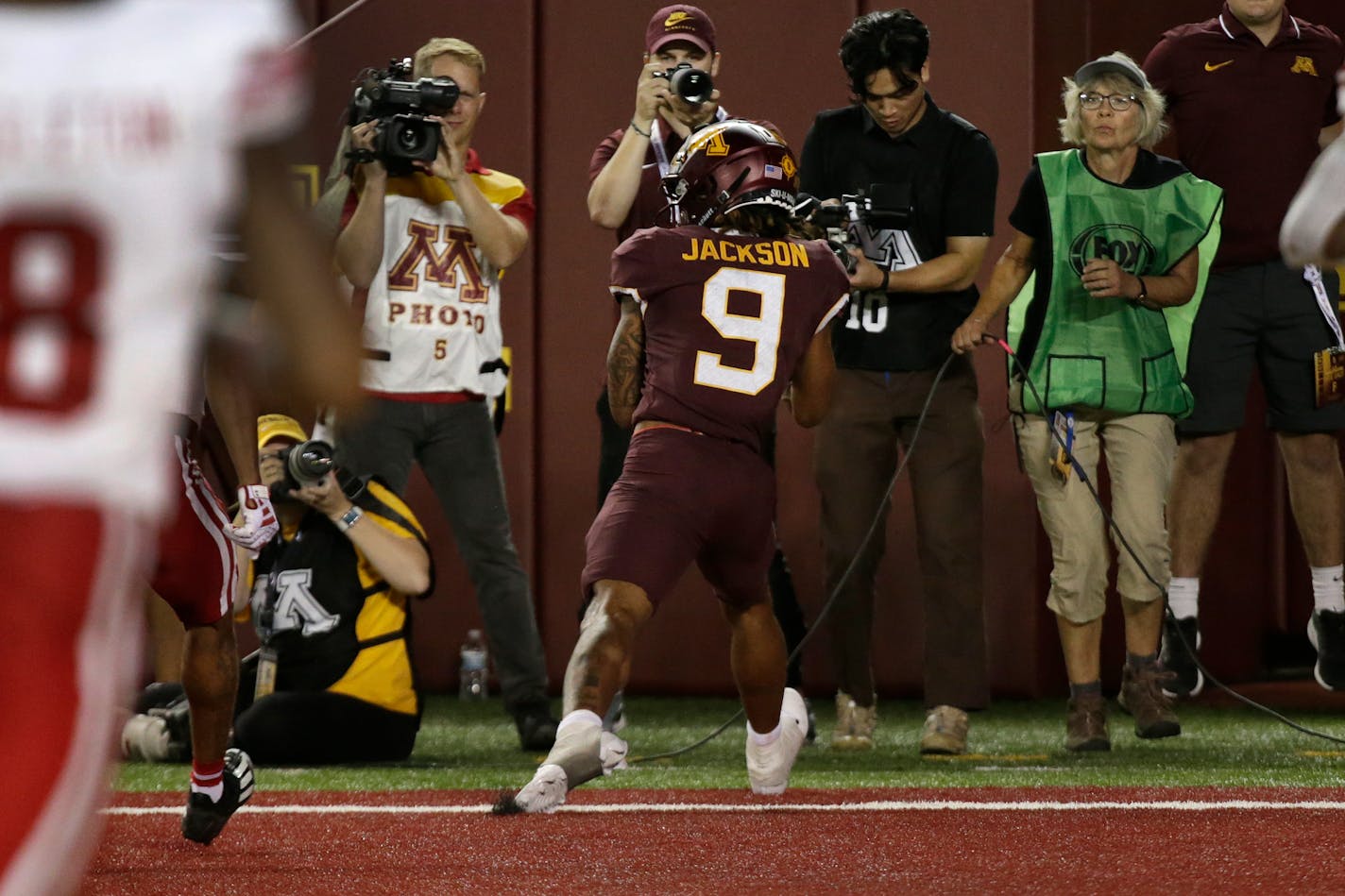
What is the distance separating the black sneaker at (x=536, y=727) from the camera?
20.0 ft

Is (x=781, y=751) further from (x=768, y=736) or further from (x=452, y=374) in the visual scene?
(x=452, y=374)

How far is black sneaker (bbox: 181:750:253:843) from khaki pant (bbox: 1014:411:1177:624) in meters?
2.68

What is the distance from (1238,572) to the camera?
8.11m

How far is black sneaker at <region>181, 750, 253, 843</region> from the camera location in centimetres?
423

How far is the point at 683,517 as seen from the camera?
4402mm

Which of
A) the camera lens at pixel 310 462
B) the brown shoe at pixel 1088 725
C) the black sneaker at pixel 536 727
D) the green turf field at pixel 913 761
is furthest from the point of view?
the black sneaker at pixel 536 727

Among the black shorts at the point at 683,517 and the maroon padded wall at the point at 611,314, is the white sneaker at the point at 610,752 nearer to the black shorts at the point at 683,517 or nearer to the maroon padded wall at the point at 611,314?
the black shorts at the point at 683,517

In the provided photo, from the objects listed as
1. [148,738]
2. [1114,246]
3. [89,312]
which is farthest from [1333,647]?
[89,312]

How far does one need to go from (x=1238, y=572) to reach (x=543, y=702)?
3.38m

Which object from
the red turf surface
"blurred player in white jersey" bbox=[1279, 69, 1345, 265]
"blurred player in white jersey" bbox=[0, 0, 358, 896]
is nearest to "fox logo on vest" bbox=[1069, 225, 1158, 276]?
the red turf surface

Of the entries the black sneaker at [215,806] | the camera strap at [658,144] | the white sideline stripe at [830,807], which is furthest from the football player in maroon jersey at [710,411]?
the camera strap at [658,144]

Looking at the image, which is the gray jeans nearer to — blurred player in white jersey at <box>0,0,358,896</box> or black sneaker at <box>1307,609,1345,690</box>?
black sneaker at <box>1307,609,1345,690</box>

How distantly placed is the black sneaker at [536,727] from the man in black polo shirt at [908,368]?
35.7 inches

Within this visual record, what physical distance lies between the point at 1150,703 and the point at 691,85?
234 centimetres
